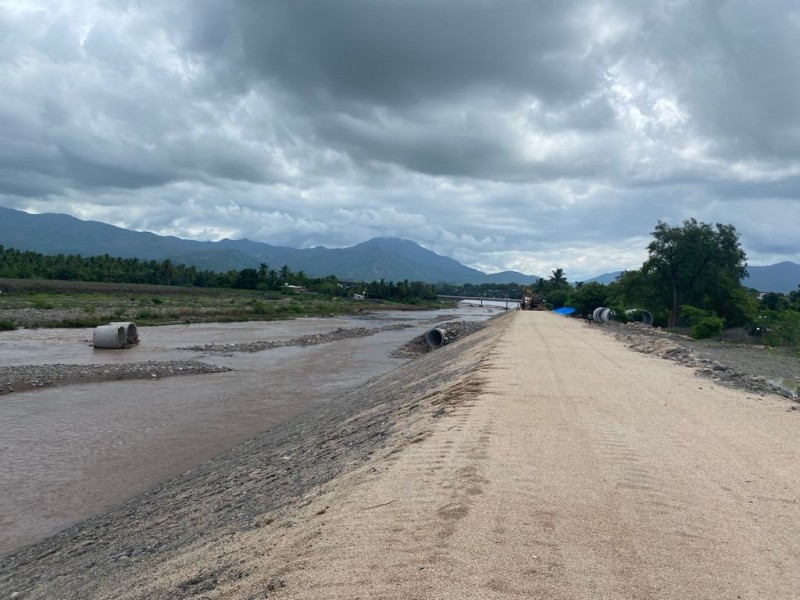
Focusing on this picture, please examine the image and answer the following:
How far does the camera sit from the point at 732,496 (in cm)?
582

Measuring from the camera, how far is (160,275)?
122m

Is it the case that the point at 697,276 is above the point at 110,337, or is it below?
above

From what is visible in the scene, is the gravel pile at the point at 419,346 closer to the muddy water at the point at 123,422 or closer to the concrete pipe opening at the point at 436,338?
the concrete pipe opening at the point at 436,338

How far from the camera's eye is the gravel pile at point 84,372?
2102 cm

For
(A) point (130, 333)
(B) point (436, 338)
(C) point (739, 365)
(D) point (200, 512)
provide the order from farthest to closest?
1. (B) point (436, 338)
2. (A) point (130, 333)
3. (C) point (739, 365)
4. (D) point (200, 512)

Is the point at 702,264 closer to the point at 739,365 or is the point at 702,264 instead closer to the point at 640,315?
the point at 640,315

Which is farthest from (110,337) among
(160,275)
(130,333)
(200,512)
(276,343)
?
(160,275)

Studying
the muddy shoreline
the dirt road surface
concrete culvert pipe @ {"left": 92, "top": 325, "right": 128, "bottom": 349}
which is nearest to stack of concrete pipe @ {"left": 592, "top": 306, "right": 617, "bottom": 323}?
concrete culvert pipe @ {"left": 92, "top": 325, "right": 128, "bottom": 349}

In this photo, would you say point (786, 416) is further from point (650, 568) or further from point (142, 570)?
point (142, 570)

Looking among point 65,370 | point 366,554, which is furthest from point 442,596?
point 65,370

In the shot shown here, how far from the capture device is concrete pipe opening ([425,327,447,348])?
4019 centimetres

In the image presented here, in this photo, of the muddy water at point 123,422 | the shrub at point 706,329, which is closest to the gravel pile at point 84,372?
the muddy water at point 123,422

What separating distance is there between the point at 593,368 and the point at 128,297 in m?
85.6

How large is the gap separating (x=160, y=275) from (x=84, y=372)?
105566 millimetres
